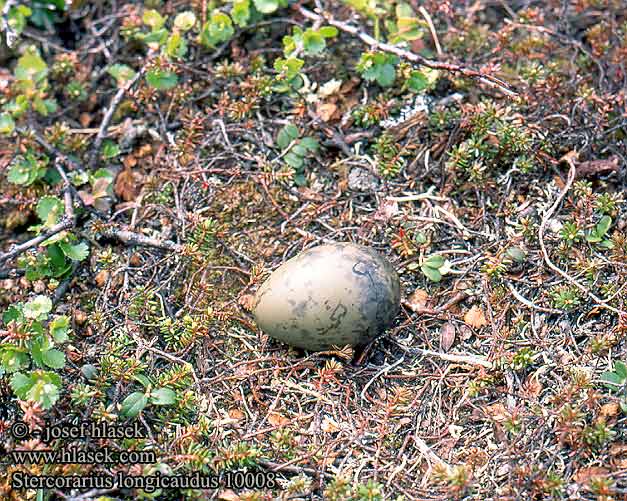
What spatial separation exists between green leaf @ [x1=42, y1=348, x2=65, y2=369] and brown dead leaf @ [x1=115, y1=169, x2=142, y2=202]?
2.76 ft

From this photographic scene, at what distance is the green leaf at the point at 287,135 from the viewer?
295cm

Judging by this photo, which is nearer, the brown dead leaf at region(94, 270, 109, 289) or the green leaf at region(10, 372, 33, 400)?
the green leaf at region(10, 372, 33, 400)

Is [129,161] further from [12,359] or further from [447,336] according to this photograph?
[447,336]

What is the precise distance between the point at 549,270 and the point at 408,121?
2.78 feet

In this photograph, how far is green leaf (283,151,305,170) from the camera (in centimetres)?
291

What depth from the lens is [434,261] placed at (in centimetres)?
268

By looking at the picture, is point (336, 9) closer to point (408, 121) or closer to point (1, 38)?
point (408, 121)

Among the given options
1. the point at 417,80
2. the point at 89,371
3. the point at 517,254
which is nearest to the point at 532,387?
the point at 517,254

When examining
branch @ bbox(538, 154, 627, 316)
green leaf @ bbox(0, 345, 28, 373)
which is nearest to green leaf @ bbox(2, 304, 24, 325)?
green leaf @ bbox(0, 345, 28, 373)

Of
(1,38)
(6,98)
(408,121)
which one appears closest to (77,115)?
(6,98)

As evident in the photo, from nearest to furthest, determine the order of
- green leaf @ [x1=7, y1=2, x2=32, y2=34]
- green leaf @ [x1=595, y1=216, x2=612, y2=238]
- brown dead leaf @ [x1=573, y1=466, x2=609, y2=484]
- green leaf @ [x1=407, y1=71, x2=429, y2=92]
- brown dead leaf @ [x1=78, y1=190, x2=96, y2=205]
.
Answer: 1. brown dead leaf @ [x1=573, y1=466, x2=609, y2=484]
2. green leaf @ [x1=595, y1=216, x2=612, y2=238]
3. brown dead leaf @ [x1=78, y1=190, x2=96, y2=205]
4. green leaf @ [x1=407, y1=71, x2=429, y2=92]
5. green leaf @ [x1=7, y1=2, x2=32, y2=34]

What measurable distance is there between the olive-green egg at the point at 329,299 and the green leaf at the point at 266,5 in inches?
46.7

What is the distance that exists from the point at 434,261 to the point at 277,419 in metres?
0.81

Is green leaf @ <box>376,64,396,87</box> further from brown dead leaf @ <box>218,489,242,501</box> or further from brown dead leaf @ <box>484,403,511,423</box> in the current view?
brown dead leaf @ <box>218,489,242,501</box>
